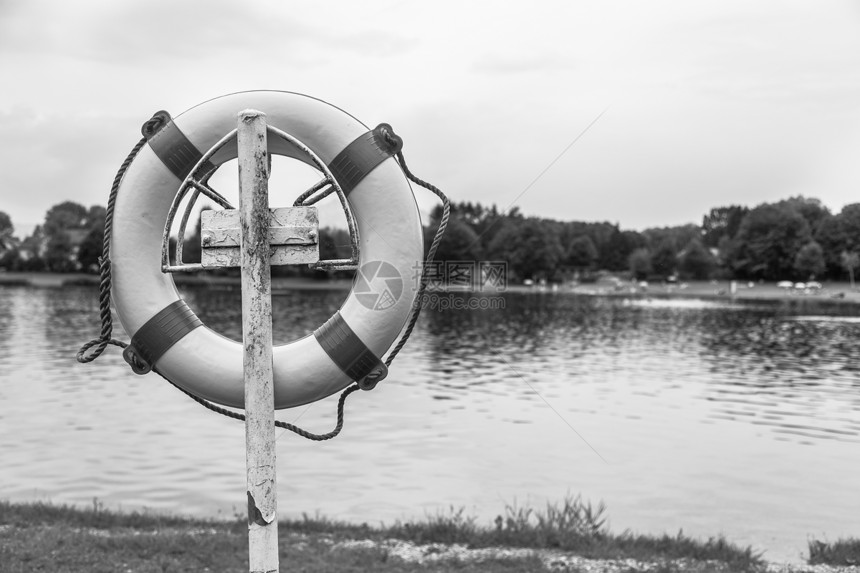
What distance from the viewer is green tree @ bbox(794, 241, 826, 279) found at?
280 feet

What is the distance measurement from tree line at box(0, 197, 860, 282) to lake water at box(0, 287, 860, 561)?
55.7 m

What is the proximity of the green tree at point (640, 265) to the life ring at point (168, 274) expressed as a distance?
103m

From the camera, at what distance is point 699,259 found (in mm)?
98188

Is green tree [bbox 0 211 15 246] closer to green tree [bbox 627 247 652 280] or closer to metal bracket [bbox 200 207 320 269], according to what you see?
green tree [bbox 627 247 652 280]

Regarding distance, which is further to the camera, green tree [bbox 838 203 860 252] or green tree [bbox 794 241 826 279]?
green tree [bbox 838 203 860 252]

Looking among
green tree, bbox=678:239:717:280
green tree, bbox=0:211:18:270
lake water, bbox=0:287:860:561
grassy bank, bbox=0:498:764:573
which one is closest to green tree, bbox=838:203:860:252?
Result: green tree, bbox=678:239:717:280

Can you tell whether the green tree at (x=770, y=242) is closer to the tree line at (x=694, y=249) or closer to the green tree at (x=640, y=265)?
the tree line at (x=694, y=249)

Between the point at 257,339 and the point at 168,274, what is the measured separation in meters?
0.76

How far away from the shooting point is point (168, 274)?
3660 millimetres

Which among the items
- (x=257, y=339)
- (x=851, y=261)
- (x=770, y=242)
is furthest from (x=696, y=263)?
(x=257, y=339)

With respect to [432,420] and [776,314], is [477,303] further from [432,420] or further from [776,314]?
[432,420]

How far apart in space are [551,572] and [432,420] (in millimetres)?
7860

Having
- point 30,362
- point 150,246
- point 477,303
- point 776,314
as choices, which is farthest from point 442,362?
point 477,303

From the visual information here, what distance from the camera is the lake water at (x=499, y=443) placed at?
8.23 m
